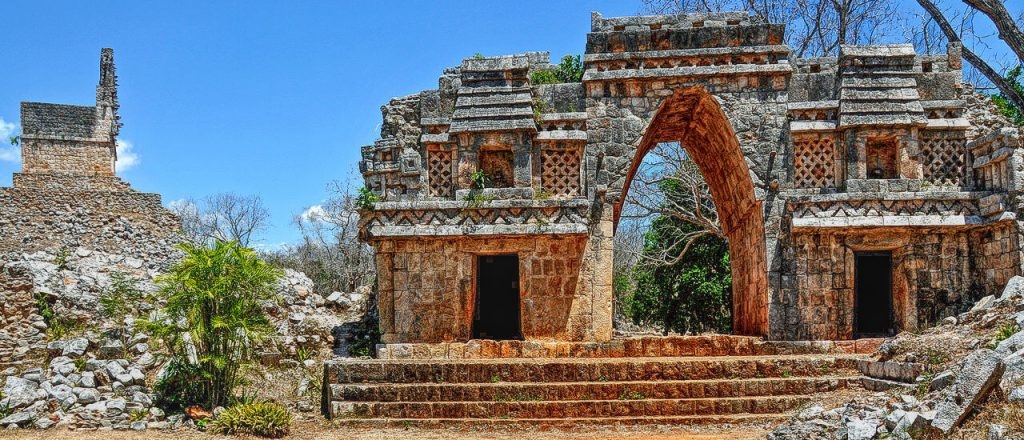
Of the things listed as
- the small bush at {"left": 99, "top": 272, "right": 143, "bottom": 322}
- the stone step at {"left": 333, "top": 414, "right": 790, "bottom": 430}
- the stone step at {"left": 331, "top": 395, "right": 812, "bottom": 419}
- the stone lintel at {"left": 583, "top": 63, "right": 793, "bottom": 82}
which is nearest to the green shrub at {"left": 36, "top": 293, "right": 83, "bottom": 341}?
the small bush at {"left": 99, "top": 272, "right": 143, "bottom": 322}

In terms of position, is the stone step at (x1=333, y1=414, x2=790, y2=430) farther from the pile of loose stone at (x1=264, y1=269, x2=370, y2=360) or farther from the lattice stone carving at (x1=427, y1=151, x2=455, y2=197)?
the lattice stone carving at (x1=427, y1=151, x2=455, y2=197)

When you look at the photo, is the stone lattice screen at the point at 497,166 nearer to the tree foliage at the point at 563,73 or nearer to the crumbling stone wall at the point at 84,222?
the tree foliage at the point at 563,73

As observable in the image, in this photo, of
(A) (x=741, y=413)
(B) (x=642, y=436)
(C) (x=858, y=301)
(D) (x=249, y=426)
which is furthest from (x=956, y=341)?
(D) (x=249, y=426)

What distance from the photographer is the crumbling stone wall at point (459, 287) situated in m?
12.5

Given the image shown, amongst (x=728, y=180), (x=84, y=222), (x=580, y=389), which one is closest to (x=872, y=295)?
(x=728, y=180)

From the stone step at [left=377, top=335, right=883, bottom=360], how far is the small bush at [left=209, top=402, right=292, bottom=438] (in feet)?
9.38

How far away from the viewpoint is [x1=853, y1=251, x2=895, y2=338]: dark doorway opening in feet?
43.8

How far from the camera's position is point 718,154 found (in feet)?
47.9

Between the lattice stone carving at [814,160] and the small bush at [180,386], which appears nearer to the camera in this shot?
the small bush at [180,386]

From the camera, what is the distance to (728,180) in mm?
14562

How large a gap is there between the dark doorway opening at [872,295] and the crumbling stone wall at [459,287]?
4.57 meters

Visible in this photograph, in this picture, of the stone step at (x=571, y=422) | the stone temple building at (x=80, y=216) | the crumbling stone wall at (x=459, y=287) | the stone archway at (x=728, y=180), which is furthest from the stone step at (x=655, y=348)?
the stone temple building at (x=80, y=216)

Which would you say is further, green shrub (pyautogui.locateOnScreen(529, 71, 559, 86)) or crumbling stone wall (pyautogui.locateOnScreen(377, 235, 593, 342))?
green shrub (pyautogui.locateOnScreen(529, 71, 559, 86))

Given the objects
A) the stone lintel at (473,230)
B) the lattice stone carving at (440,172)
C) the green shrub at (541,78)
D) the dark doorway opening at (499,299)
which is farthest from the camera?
the dark doorway opening at (499,299)
